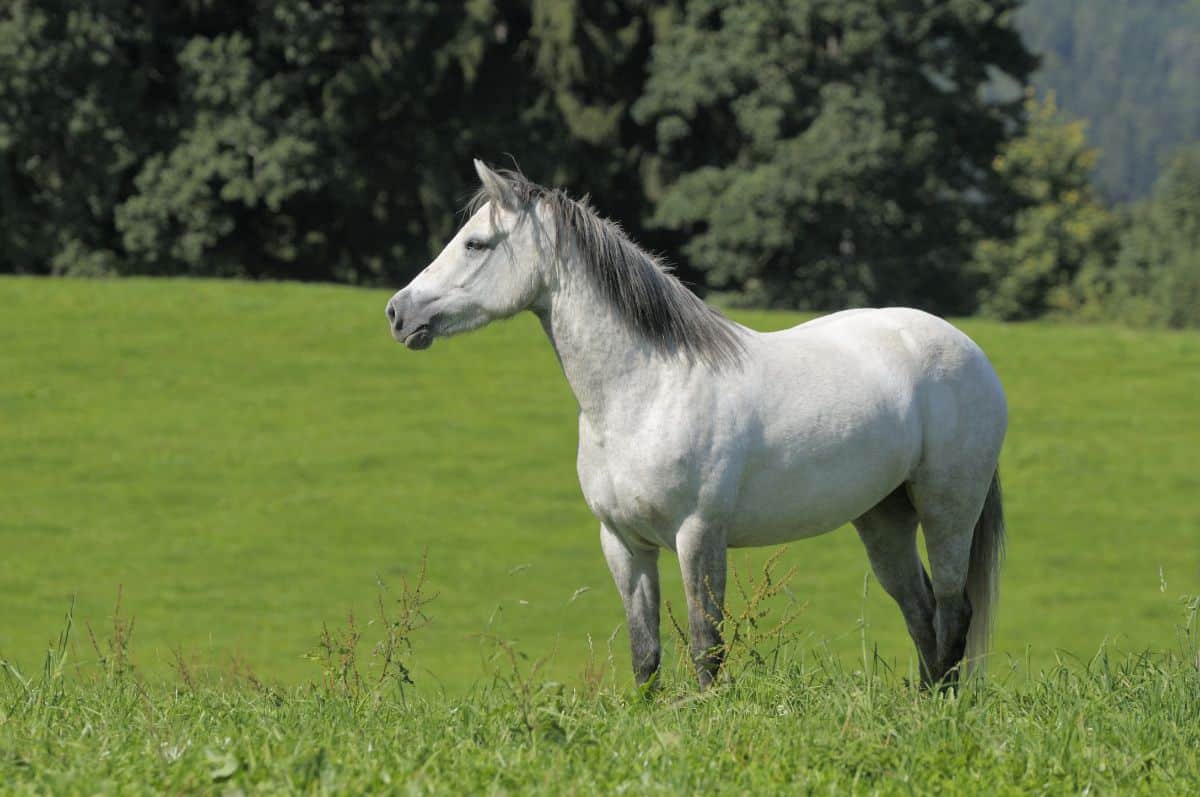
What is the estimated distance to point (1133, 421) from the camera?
765 inches

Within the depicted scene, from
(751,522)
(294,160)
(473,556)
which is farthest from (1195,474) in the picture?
(294,160)

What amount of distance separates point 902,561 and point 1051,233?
174 feet

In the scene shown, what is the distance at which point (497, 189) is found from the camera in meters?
5.16

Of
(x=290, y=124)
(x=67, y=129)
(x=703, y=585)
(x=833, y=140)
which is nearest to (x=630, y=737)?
(x=703, y=585)

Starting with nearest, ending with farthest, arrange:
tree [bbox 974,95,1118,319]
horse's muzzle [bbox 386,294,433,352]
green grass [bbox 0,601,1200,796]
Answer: green grass [bbox 0,601,1200,796]
horse's muzzle [bbox 386,294,433,352]
tree [bbox 974,95,1118,319]

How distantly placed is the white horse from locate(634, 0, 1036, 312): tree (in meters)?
31.4

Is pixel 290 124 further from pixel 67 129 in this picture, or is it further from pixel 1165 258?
pixel 1165 258

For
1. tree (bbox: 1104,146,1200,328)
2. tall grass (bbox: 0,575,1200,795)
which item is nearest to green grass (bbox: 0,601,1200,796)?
tall grass (bbox: 0,575,1200,795)

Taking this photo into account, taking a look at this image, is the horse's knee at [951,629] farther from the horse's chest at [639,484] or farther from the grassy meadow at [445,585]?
the horse's chest at [639,484]

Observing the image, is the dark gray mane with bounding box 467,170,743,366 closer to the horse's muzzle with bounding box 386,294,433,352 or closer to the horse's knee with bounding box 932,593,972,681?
the horse's muzzle with bounding box 386,294,433,352

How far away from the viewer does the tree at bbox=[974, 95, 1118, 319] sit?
180 feet

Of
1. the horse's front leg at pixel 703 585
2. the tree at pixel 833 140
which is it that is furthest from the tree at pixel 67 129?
the horse's front leg at pixel 703 585

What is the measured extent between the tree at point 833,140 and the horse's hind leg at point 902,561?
3098cm

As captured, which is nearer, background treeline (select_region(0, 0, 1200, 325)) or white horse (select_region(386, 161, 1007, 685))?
white horse (select_region(386, 161, 1007, 685))
